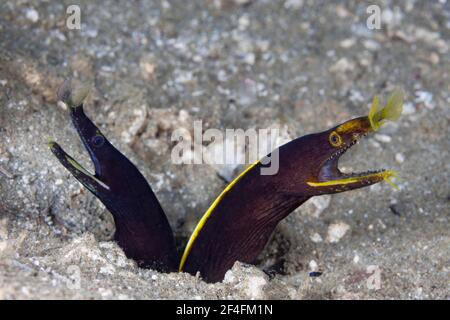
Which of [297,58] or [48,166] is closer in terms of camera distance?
[48,166]

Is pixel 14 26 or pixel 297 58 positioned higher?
pixel 14 26

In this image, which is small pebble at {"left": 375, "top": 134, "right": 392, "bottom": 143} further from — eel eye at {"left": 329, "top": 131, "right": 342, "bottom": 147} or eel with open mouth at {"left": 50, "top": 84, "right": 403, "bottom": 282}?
eel eye at {"left": 329, "top": 131, "right": 342, "bottom": 147}

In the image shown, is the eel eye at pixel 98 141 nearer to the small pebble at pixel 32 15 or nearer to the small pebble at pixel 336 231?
the small pebble at pixel 336 231

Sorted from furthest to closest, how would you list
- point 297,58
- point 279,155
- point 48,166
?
point 297,58 < point 48,166 < point 279,155

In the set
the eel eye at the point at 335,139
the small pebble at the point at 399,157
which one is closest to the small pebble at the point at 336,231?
the small pebble at the point at 399,157

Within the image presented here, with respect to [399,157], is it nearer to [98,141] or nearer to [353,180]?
[353,180]

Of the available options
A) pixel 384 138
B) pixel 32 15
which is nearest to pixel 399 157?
pixel 384 138

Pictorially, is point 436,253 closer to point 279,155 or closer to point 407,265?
point 407,265

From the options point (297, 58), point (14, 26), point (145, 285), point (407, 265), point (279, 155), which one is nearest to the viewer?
point (145, 285)
